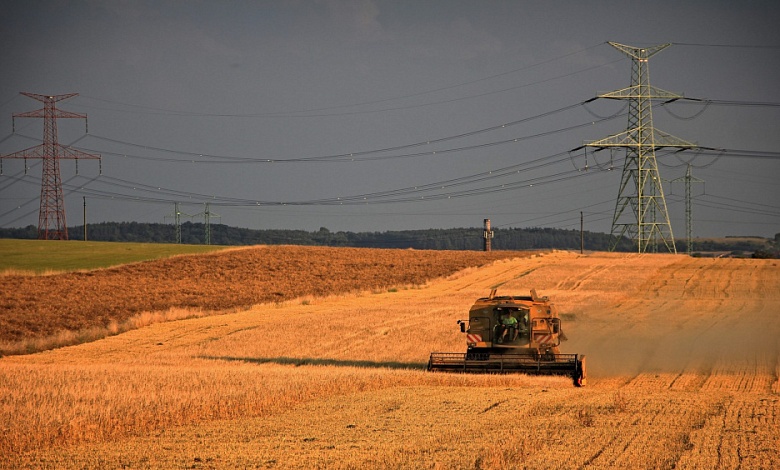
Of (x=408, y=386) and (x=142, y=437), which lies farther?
(x=408, y=386)

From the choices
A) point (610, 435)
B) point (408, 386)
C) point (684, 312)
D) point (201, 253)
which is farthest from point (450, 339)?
point (201, 253)

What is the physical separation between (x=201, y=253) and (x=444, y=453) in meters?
78.2

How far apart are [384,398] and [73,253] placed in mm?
72420

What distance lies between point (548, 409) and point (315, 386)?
639 cm

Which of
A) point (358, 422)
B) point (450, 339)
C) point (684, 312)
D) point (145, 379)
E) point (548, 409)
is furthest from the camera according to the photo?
point (684, 312)

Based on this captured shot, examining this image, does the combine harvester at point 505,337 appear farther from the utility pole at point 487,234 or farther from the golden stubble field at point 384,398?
the utility pole at point 487,234

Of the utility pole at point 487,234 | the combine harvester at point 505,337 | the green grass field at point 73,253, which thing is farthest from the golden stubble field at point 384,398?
the utility pole at point 487,234

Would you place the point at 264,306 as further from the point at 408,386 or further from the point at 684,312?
the point at 408,386

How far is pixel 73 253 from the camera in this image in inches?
3465

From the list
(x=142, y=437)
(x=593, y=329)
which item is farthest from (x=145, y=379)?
(x=593, y=329)

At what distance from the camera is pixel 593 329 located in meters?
41.2

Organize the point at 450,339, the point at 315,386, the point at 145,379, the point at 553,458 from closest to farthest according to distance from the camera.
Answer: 1. the point at 553,458
2. the point at 315,386
3. the point at 145,379
4. the point at 450,339

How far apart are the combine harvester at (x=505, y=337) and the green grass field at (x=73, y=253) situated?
171 feet

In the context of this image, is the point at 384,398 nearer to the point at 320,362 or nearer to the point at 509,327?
the point at 509,327
